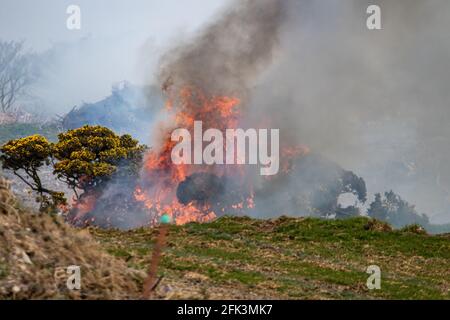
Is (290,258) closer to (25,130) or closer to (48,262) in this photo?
(48,262)

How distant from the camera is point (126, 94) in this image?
159500 millimetres

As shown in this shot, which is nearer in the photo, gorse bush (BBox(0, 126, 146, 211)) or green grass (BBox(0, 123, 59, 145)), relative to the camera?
gorse bush (BBox(0, 126, 146, 211))

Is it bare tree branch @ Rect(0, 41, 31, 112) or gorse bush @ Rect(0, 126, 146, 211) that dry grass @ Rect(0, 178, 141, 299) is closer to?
gorse bush @ Rect(0, 126, 146, 211)

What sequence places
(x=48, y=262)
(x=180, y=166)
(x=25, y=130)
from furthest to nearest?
1. (x=25, y=130)
2. (x=180, y=166)
3. (x=48, y=262)

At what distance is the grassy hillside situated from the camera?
1523cm

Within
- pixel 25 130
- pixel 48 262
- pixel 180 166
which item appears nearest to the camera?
pixel 48 262

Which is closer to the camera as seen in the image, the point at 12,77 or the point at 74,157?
the point at 74,157

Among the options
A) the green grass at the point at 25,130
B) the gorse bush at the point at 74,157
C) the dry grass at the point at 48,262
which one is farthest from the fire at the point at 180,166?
the green grass at the point at 25,130

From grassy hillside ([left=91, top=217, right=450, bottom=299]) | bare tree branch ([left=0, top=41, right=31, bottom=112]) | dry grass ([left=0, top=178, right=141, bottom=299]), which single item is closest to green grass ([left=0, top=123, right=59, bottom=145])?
bare tree branch ([left=0, top=41, right=31, bottom=112])

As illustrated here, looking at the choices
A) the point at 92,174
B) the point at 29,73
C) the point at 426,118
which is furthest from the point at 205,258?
the point at 29,73

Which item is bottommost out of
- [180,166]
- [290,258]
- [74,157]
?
[290,258]

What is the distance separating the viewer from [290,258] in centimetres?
2162

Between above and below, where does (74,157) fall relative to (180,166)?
above

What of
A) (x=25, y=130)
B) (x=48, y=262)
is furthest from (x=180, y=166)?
(x=25, y=130)
